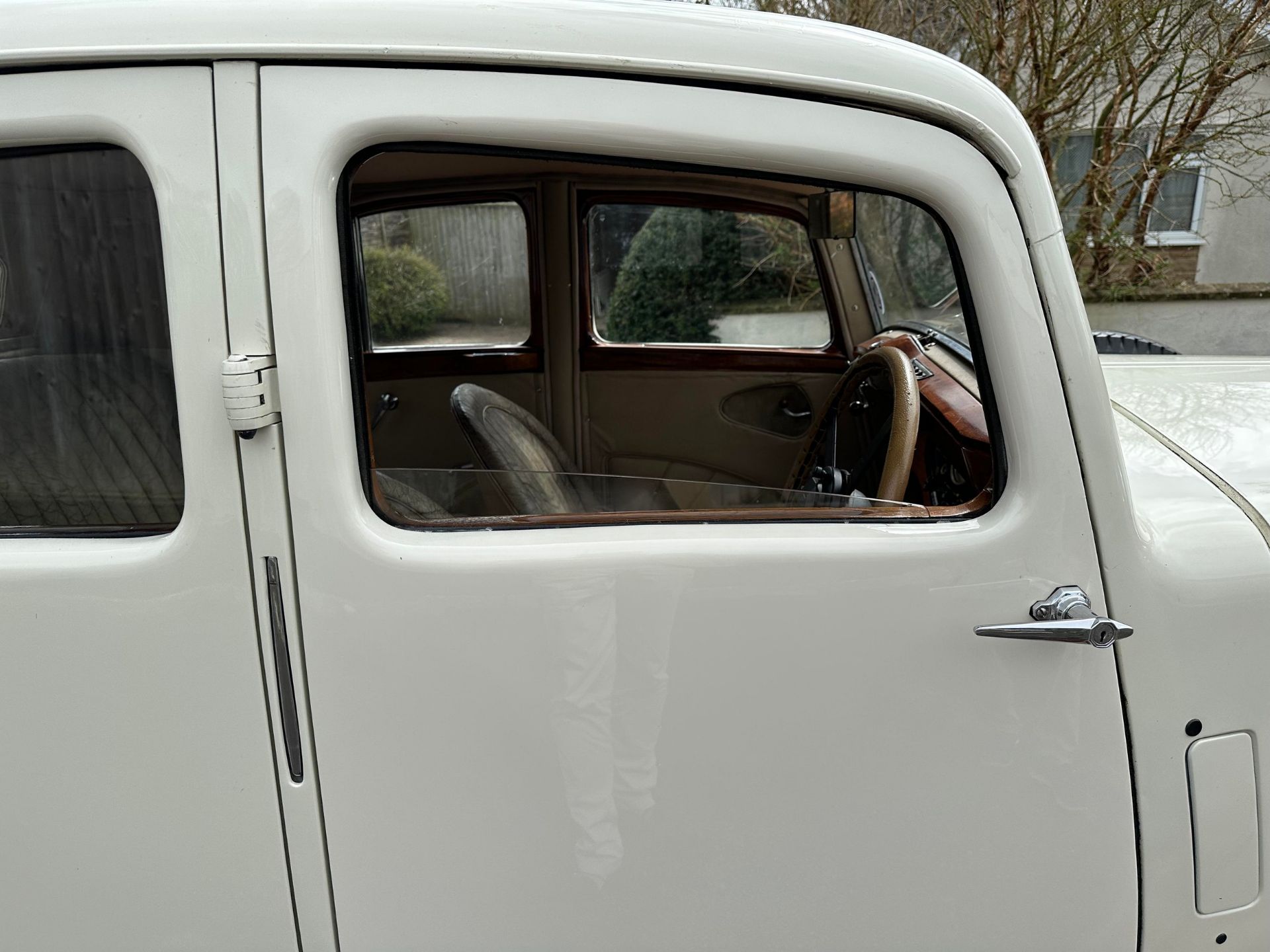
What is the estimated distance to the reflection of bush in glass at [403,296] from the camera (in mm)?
2777

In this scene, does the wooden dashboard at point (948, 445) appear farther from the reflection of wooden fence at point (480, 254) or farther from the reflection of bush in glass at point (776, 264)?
the reflection of wooden fence at point (480, 254)

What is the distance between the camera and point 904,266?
87.4 inches

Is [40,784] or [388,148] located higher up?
[388,148]

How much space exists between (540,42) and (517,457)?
0.75 meters

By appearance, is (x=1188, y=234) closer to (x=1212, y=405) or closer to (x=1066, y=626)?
(x=1212, y=405)

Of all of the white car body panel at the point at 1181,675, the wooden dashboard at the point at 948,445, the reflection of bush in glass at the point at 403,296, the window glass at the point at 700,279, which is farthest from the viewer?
the window glass at the point at 700,279

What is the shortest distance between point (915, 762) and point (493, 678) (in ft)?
1.89

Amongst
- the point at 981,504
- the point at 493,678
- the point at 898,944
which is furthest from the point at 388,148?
the point at 898,944

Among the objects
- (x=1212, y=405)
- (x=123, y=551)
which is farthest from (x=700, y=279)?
(x=123, y=551)

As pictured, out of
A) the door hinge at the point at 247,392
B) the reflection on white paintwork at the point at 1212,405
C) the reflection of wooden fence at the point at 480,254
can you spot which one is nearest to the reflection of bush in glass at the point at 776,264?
the reflection of wooden fence at the point at 480,254

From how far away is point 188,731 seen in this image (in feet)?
3.73

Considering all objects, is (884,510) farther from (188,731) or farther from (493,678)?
(188,731)

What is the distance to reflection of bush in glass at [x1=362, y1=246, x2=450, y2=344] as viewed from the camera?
9.11ft

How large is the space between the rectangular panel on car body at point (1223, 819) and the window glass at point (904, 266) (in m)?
0.79
